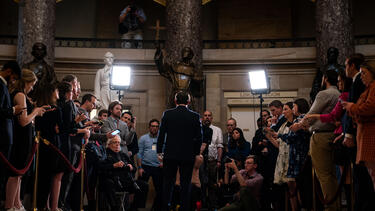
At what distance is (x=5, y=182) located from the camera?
204 inches

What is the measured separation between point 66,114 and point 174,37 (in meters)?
6.79

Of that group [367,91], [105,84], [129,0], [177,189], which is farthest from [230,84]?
[367,91]

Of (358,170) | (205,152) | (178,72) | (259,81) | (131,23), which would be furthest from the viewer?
(131,23)

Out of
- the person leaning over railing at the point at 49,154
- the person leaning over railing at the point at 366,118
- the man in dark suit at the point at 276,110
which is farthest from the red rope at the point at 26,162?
the man in dark suit at the point at 276,110

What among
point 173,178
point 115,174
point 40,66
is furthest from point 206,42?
point 173,178

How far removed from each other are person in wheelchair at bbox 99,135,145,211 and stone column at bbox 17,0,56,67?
5479mm

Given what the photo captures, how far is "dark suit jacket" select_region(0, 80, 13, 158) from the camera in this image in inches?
184

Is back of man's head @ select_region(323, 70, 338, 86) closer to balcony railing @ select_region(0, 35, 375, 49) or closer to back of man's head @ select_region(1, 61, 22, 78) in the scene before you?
back of man's head @ select_region(1, 61, 22, 78)

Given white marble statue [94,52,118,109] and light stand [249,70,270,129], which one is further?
white marble statue [94,52,118,109]

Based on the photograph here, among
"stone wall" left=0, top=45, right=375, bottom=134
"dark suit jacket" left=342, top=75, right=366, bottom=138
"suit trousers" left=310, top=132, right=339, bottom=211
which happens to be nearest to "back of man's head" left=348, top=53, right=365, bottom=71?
"dark suit jacket" left=342, top=75, right=366, bottom=138

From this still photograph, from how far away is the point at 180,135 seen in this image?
624 cm

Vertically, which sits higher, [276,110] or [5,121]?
[276,110]

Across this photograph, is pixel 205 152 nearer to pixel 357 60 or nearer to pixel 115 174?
pixel 115 174

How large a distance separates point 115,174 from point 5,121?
262cm
